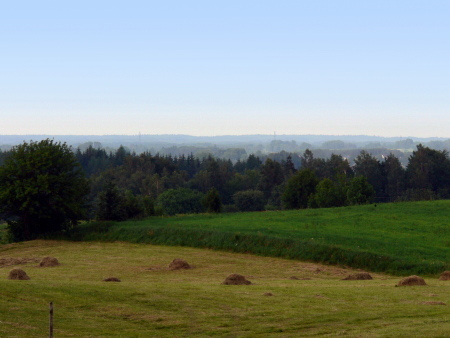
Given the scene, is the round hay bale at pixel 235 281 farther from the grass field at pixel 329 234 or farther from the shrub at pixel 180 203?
the shrub at pixel 180 203

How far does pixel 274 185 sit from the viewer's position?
154250mm

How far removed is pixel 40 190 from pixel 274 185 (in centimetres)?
9751

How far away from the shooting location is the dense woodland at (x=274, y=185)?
85638 mm

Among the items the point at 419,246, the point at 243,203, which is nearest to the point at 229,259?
the point at 419,246

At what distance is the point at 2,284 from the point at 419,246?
3130 cm

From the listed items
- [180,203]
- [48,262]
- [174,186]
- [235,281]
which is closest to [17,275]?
[235,281]

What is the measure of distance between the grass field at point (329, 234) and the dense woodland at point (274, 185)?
40.4 feet

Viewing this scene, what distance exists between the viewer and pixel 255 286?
28203 mm

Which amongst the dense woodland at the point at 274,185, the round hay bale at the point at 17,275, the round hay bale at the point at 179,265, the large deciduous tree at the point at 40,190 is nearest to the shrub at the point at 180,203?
the dense woodland at the point at 274,185

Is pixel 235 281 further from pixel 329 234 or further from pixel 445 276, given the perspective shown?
pixel 329 234

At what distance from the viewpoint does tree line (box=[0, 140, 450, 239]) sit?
64.1m

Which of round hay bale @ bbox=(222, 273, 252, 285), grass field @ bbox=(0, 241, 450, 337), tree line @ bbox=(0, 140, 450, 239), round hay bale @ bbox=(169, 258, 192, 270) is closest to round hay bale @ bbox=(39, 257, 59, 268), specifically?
round hay bale @ bbox=(169, 258, 192, 270)

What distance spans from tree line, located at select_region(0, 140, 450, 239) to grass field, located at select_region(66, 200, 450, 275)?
538 cm

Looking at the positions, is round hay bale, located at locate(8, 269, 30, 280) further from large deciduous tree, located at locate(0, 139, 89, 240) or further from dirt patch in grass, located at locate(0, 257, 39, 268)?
large deciduous tree, located at locate(0, 139, 89, 240)
